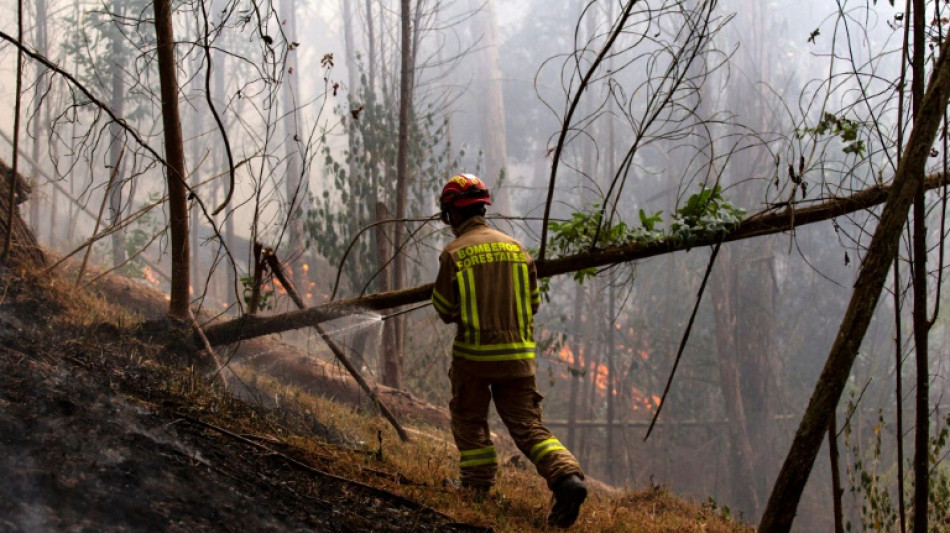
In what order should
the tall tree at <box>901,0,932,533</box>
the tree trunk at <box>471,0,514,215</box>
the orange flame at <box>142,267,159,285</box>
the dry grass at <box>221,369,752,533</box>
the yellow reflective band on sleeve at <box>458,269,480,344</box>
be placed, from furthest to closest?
1. the tree trunk at <box>471,0,514,215</box>
2. the orange flame at <box>142,267,159,285</box>
3. the yellow reflective band on sleeve at <box>458,269,480,344</box>
4. the dry grass at <box>221,369,752,533</box>
5. the tall tree at <box>901,0,932,533</box>

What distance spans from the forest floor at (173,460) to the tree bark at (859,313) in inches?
48.9

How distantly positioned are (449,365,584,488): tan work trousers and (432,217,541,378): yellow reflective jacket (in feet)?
0.43

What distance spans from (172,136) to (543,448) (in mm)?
3488

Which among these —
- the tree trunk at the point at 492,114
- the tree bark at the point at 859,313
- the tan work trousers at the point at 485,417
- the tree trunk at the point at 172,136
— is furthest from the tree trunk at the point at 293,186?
the tree trunk at the point at 492,114

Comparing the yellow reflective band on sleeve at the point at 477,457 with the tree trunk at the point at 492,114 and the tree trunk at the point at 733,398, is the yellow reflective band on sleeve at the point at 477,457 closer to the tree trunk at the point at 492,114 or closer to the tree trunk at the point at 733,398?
the tree trunk at the point at 733,398

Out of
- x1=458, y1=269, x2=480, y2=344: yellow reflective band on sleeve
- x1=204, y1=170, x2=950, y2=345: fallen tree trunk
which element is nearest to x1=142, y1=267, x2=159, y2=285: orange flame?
x1=204, y1=170, x2=950, y2=345: fallen tree trunk

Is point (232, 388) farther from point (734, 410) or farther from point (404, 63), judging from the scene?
point (734, 410)

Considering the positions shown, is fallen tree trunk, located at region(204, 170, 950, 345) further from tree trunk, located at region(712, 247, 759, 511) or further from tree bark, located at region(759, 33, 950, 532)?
tree trunk, located at region(712, 247, 759, 511)

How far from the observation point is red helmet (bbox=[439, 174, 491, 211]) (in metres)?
4.49

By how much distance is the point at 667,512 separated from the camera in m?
5.27

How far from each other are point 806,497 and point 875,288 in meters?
18.2

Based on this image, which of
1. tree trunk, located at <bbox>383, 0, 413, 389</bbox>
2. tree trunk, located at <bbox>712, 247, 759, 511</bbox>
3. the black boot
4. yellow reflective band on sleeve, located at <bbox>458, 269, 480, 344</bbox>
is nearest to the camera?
the black boot

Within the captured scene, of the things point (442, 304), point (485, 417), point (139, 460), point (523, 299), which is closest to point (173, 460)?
point (139, 460)

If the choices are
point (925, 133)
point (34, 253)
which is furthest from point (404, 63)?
point (925, 133)
